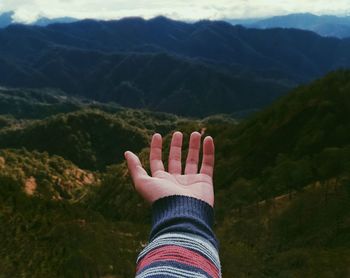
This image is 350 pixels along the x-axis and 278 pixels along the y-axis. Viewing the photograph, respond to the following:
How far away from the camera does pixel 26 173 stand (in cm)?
17800

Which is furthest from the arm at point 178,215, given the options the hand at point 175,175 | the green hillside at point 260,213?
the green hillside at point 260,213

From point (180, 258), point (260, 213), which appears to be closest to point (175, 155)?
point (180, 258)

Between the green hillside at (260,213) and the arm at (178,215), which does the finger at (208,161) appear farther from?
the green hillside at (260,213)

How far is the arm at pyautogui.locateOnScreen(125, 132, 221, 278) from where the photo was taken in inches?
131

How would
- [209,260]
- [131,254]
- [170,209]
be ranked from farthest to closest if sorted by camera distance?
[131,254]
[170,209]
[209,260]

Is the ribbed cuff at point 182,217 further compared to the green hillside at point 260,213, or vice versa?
the green hillside at point 260,213

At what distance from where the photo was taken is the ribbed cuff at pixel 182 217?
12.5ft

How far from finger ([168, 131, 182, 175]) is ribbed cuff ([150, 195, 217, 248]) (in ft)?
3.08

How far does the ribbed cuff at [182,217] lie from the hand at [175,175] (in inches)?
6.4

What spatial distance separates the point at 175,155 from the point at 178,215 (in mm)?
1495

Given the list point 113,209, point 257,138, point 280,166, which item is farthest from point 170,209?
point 113,209

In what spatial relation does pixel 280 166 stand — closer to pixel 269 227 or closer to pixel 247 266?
pixel 269 227

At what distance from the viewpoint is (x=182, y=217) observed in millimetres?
3857

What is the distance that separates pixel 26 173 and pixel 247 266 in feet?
451
